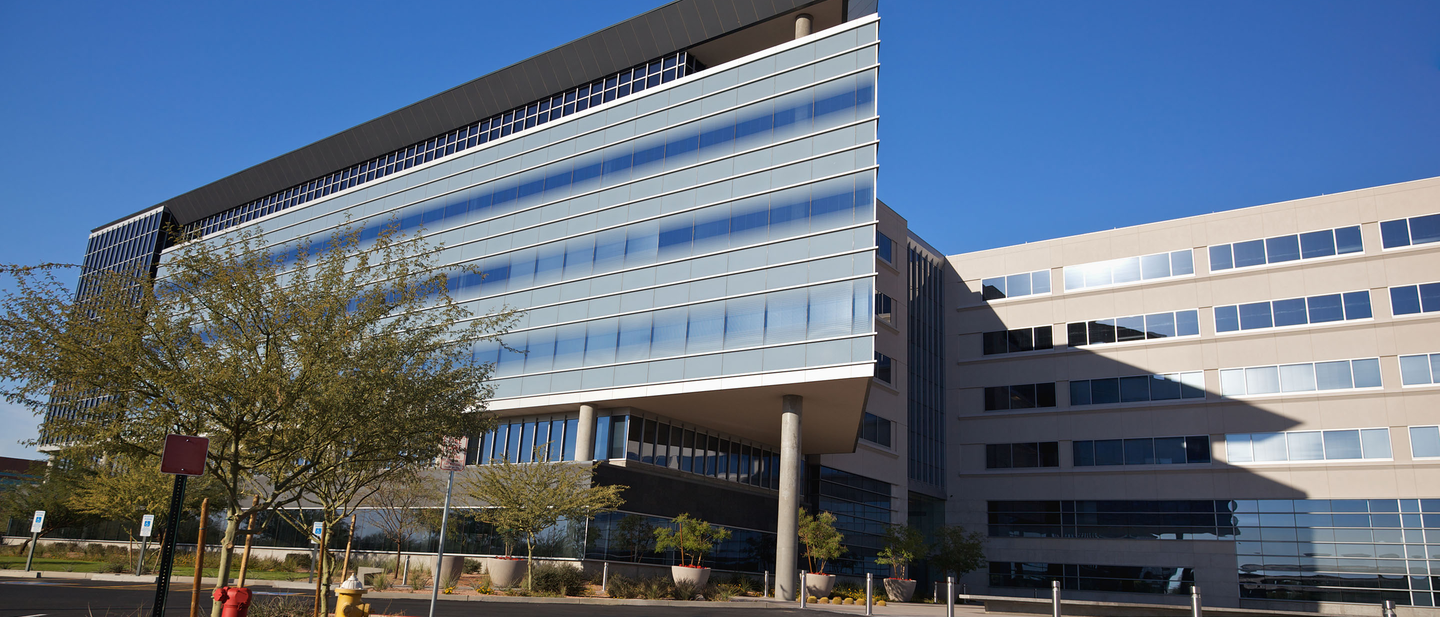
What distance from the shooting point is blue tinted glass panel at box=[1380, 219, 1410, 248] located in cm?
4388

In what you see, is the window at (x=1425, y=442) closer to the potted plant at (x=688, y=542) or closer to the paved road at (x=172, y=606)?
the potted plant at (x=688, y=542)

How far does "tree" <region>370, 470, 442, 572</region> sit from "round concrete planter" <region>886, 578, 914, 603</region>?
21.1 metres

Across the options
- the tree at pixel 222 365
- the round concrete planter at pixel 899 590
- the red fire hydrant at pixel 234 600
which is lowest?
the round concrete planter at pixel 899 590

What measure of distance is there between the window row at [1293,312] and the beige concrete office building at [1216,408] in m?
0.09

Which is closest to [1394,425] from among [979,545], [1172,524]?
[1172,524]

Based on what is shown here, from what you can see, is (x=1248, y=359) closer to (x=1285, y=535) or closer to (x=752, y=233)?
(x=1285, y=535)

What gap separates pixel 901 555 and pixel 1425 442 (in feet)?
85.8

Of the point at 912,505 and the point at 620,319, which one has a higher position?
the point at 620,319

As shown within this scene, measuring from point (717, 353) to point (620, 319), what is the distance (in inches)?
224

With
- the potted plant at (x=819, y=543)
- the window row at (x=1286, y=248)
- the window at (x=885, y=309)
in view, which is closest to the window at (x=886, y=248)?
the window at (x=885, y=309)

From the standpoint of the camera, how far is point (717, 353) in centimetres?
3569

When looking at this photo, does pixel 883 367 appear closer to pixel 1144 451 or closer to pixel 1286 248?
pixel 1144 451

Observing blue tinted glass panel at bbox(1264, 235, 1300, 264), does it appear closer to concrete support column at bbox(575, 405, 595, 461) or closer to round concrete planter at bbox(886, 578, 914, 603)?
round concrete planter at bbox(886, 578, 914, 603)

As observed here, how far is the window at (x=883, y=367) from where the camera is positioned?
4894 centimetres
